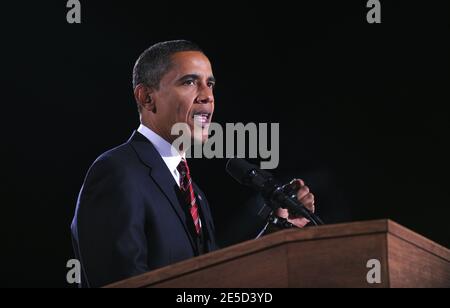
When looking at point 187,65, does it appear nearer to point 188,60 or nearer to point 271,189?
point 188,60

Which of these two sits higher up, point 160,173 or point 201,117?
point 201,117

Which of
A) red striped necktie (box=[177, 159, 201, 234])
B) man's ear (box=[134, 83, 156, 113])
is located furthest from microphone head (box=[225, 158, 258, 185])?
man's ear (box=[134, 83, 156, 113])

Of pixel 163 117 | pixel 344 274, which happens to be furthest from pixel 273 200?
pixel 344 274

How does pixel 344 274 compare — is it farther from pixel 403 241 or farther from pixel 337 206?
pixel 337 206

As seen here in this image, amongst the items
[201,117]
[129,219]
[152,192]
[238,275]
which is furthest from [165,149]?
[238,275]

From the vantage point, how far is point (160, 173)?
79.0 inches

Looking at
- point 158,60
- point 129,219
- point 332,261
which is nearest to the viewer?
point 332,261

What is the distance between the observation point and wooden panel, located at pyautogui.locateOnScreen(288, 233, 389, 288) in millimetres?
1162

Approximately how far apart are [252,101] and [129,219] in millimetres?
1924

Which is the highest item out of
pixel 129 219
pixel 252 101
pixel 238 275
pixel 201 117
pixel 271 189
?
pixel 252 101

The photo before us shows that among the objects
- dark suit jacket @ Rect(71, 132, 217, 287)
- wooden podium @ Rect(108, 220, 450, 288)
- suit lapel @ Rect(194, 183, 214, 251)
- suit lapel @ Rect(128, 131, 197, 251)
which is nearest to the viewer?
wooden podium @ Rect(108, 220, 450, 288)

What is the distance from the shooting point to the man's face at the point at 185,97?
218 cm

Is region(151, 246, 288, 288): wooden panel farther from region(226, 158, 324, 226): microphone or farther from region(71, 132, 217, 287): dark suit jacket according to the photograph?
region(226, 158, 324, 226): microphone

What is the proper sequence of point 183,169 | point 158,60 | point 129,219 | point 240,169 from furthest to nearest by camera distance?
1. point 158,60
2. point 183,169
3. point 240,169
4. point 129,219
